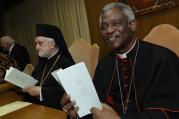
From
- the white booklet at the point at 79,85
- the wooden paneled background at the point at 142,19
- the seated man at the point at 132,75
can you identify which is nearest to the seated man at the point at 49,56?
the seated man at the point at 132,75

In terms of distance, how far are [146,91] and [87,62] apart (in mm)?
1512

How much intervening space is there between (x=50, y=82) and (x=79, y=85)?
140 cm

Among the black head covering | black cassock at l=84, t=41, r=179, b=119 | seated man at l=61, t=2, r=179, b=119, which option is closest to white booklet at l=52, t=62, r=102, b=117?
seated man at l=61, t=2, r=179, b=119

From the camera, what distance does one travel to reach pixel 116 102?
2.10m

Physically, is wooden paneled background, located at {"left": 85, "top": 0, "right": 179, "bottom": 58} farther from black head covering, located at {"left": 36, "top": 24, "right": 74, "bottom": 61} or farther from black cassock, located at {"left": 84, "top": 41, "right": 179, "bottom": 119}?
black cassock, located at {"left": 84, "top": 41, "right": 179, "bottom": 119}

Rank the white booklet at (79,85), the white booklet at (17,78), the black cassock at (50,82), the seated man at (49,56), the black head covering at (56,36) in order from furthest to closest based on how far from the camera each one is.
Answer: the black head covering at (56,36) < the seated man at (49,56) < the black cassock at (50,82) < the white booklet at (17,78) < the white booklet at (79,85)

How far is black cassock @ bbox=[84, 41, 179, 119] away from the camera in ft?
5.86

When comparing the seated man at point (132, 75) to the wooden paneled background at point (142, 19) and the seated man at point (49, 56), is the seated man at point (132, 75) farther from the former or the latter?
the wooden paneled background at point (142, 19)

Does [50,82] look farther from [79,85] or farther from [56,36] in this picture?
[79,85]

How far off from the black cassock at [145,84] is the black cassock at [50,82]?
81 cm

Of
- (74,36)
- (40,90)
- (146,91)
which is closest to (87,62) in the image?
(40,90)

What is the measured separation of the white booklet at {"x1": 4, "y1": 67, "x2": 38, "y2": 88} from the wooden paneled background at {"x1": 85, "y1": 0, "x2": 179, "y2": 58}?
1821mm

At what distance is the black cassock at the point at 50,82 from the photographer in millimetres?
2888

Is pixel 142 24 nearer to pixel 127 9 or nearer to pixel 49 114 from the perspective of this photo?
pixel 127 9
